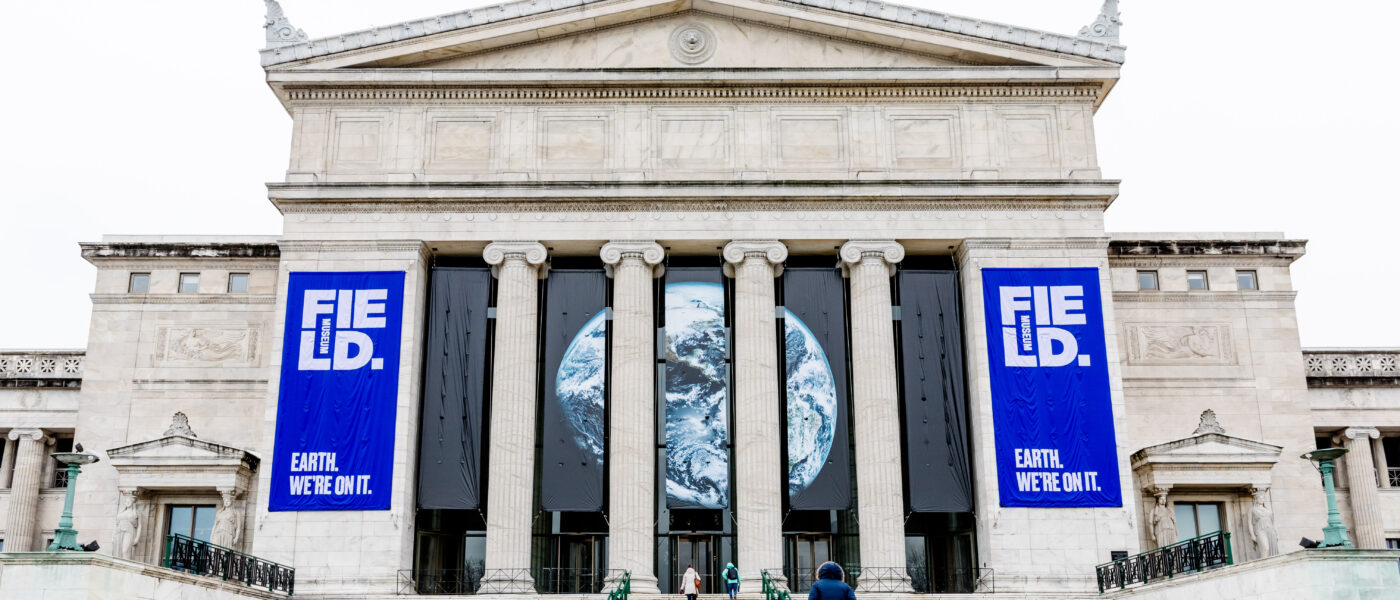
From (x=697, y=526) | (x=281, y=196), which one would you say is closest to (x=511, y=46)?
(x=281, y=196)

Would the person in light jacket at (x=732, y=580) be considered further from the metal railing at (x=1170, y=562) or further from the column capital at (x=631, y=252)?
the column capital at (x=631, y=252)

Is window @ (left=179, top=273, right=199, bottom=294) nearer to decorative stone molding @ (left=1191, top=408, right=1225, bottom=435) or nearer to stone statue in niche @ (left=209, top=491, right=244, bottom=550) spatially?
stone statue in niche @ (left=209, top=491, right=244, bottom=550)

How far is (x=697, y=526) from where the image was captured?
125 feet

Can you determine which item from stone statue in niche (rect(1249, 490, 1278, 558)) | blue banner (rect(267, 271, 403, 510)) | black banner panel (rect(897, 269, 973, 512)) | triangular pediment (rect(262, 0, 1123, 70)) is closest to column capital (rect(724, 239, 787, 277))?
black banner panel (rect(897, 269, 973, 512))

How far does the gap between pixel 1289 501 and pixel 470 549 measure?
77.0 ft

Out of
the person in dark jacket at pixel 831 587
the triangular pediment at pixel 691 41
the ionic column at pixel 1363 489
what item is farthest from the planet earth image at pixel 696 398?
the person in dark jacket at pixel 831 587

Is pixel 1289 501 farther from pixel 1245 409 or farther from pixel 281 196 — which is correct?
pixel 281 196

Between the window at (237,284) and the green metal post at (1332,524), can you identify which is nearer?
the green metal post at (1332,524)

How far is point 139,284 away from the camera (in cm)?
4103

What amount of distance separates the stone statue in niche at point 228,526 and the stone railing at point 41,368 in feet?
30.3

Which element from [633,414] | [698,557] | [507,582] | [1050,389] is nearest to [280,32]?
[633,414]

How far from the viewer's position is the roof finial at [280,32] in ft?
128

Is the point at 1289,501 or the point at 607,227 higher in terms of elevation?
the point at 607,227

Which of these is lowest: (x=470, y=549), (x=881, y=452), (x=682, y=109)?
(x=470, y=549)
